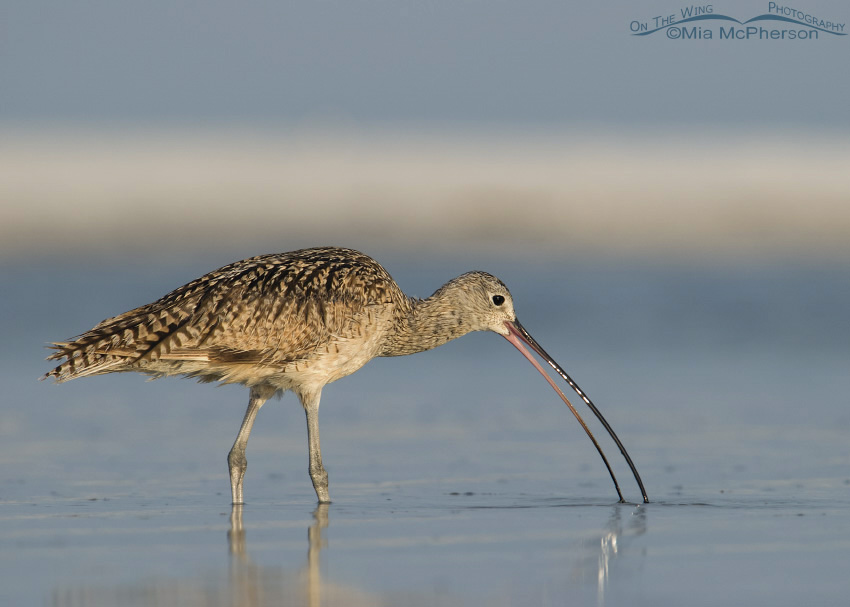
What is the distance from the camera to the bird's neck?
31.2 feet

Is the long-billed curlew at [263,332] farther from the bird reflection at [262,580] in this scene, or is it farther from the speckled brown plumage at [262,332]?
the bird reflection at [262,580]

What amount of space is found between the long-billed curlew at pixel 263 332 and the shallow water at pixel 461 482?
55 centimetres

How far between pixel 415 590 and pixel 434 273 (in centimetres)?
1890

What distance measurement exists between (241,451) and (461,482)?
141 cm

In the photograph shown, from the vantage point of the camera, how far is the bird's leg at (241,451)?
26.5ft

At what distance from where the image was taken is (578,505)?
7633 mm

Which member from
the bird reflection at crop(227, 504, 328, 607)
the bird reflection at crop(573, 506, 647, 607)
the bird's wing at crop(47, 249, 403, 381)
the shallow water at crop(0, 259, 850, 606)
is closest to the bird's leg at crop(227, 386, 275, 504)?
the shallow water at crop(0, 259, 850, 606)

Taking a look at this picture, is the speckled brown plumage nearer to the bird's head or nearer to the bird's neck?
the bird's neck

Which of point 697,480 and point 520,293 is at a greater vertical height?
point 520,293

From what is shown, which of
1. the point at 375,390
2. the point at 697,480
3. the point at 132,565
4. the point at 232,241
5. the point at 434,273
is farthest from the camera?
the point at 232,241

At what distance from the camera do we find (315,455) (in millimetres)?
8273

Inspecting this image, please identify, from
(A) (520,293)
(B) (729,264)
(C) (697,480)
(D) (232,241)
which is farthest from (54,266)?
(C) (697,480)

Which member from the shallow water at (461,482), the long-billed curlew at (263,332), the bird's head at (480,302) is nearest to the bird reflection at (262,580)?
the shallow water at (461,482)

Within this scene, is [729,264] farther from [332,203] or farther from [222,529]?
[222,529]
